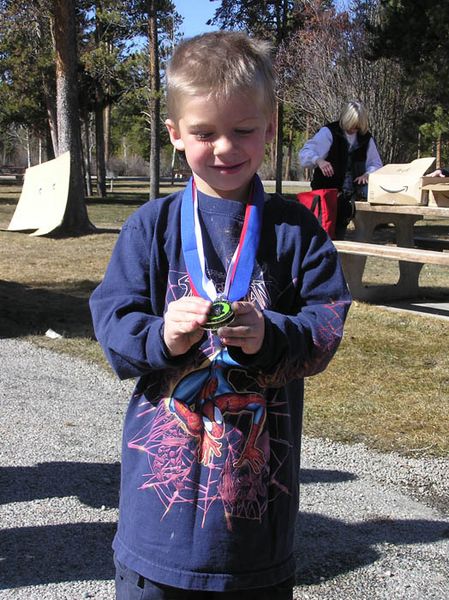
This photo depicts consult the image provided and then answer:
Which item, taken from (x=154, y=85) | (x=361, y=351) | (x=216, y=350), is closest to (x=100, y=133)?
(x=154, y=85)

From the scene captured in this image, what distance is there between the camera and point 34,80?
1110 inches

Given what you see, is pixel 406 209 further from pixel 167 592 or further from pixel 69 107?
pixel 69 107

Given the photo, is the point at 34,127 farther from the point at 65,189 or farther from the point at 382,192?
the point at 382,192

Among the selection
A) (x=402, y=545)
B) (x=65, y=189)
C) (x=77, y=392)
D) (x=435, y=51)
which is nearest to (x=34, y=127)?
(x=65, y=189)

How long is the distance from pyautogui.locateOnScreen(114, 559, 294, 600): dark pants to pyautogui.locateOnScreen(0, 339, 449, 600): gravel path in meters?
1.24

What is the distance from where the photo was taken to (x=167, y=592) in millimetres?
1611

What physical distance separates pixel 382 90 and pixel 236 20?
1043 centimetres

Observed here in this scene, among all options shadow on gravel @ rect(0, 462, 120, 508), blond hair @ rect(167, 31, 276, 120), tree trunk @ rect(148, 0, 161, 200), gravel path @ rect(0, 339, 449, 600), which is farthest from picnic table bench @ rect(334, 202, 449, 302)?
tree trunk @ rect(148, 0, 161, 200)

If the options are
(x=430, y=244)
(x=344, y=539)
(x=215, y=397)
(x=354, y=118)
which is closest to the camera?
(x=215, y=397)

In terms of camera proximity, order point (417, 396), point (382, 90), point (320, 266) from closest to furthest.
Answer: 1. point (320, 266)
2. point (417, 396)
3. point (382, 90)

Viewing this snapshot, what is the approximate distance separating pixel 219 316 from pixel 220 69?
52 cm

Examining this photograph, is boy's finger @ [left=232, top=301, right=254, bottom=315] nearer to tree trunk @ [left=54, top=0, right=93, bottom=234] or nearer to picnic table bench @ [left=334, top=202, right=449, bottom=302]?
picnic table bench @ [left=334, top=202, right=449, bottom=302]

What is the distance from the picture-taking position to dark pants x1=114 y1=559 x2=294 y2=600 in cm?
160

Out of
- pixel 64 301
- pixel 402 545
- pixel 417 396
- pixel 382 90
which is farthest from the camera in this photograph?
pixel 382 90
